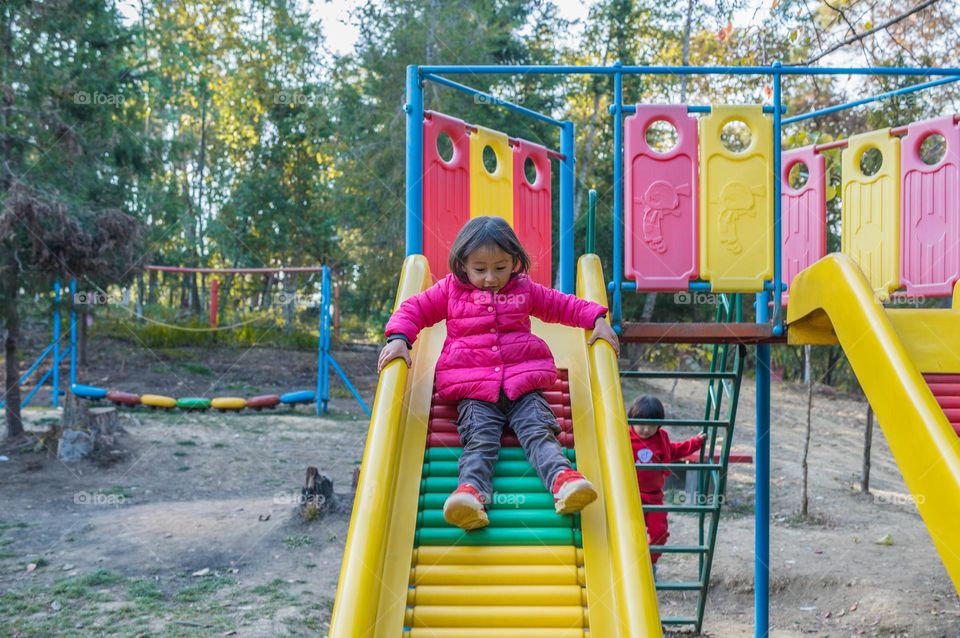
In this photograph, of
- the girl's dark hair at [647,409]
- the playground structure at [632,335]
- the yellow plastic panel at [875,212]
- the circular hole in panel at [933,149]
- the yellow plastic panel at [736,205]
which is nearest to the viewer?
the playground structure at [632,335]

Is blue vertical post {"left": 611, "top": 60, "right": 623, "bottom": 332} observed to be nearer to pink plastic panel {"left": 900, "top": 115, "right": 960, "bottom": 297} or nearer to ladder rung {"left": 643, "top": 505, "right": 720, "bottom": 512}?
ladder rung {"left": 643, "top": 505, "right": 720, "bottom": 512}

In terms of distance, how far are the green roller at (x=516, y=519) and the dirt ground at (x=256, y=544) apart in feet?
8.02

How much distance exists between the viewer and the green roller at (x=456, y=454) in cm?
341

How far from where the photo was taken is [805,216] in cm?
630

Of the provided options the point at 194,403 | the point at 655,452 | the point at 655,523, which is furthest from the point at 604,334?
the point at 194,403

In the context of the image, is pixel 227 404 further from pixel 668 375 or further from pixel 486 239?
pixel 486 239

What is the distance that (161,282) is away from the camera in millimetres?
24922

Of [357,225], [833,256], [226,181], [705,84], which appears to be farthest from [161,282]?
[833,256]

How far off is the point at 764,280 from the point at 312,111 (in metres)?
18.4

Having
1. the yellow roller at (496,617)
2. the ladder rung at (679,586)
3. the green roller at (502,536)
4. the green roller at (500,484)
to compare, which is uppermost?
the green roller at (500,484)

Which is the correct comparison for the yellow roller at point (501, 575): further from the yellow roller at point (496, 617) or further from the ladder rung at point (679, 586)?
the ladder rung at point (679, 586)

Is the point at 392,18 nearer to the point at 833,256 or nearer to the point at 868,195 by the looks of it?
the point at 868,195

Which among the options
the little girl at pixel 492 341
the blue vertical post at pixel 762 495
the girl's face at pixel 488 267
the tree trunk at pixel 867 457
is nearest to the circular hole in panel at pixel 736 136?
the tree trunk at pixel 867 457

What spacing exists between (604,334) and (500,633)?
154cm
